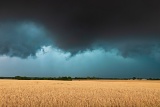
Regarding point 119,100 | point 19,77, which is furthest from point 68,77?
point 119,100

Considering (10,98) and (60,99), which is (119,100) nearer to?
(60,99)

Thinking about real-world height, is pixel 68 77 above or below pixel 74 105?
above

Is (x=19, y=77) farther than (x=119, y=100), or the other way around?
(x=19, y=77)

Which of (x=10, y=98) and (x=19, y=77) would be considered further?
(x=19, y=77)

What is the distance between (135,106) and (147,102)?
4.70 feet

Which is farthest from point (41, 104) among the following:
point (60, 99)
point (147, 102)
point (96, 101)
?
point (147, 102)

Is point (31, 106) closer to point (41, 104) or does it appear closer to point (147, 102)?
point (41, 104)

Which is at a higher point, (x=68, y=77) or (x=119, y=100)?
(x=68, y=77)

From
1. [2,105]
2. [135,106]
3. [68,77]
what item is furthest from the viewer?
[68,77]

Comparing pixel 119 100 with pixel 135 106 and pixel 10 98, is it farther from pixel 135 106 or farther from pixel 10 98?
pixel 10 98

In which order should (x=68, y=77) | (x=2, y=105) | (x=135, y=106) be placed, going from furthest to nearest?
(x=68, y=77) → (x=135, y=106) → (x=2, y=105)

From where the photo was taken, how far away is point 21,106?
1748cm

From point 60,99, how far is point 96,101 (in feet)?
7.65

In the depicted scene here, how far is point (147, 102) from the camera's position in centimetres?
1995
